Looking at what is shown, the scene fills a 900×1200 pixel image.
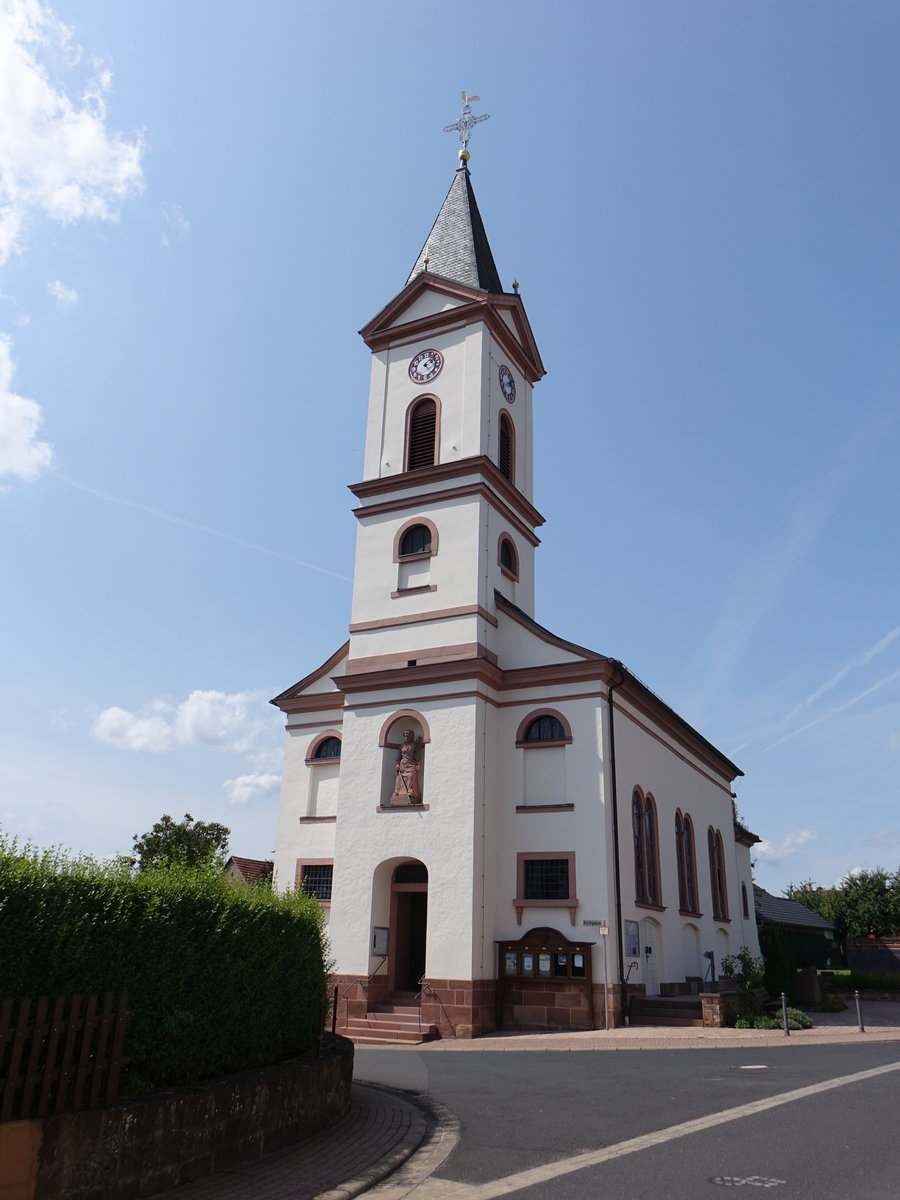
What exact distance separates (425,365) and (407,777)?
1367cm

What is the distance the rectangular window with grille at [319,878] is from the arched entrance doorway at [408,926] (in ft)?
9.10

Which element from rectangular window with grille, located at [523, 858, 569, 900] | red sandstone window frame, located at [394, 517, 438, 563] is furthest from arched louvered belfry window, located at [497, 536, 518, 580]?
rectangular window with grille, located at [523, 858, 569, 900]

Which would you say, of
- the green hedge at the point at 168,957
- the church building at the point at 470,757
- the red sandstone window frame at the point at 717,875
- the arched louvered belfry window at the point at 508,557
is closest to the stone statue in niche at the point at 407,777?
the church building at the point at 470,757

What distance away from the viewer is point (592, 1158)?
8844 mm

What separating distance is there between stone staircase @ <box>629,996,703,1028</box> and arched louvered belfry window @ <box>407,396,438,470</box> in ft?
54.2

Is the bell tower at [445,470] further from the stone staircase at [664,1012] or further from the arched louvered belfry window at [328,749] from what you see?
the stone staircase at [664,1012]

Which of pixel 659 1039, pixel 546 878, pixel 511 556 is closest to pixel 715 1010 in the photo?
pixel 659 1039

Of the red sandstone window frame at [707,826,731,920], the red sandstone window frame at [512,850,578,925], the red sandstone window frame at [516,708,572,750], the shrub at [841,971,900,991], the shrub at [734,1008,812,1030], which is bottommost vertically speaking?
the shrub at [734,1008,812,1030]

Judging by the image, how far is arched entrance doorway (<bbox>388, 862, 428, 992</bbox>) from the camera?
985 inches

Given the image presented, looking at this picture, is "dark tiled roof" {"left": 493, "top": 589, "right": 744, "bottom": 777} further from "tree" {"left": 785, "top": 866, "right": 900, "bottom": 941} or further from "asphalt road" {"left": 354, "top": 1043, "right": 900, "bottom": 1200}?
"tree" {"left": 785, "top": 866, "right": 900, "bottom": 941}

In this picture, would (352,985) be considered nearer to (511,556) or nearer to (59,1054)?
(511,556)

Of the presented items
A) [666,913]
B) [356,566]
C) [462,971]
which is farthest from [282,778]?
[666,913]

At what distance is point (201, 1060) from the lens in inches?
350

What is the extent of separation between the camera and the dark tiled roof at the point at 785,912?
51.2 metres
